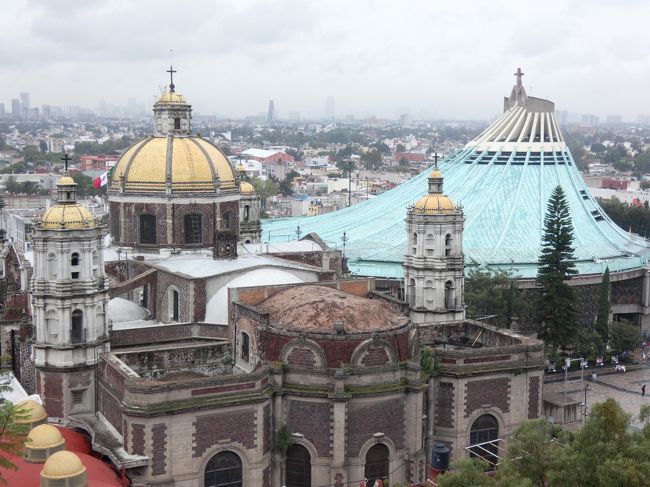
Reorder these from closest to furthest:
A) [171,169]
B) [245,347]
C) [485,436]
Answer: [245,347], [485,436], [171,169]

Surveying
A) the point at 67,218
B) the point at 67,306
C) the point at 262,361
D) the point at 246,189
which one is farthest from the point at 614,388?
the point at 67,218

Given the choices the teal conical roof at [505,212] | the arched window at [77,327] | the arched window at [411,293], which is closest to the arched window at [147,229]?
the arched window at [77,327]

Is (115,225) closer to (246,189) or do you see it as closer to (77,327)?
(77,327)

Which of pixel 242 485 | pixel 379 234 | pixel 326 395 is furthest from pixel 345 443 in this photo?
pixel 379 234

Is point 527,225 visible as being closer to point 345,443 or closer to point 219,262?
point 219,262

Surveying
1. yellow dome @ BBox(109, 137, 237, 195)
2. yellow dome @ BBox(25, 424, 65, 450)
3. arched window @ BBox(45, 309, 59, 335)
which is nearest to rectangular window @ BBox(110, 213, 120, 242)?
yellow dome @ BBox(109, 137, 237, 195)

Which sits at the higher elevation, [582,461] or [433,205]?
[433,205]

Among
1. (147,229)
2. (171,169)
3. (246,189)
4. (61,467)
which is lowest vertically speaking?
(61,467)

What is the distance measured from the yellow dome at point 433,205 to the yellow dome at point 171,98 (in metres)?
11.8

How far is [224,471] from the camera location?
29234mm

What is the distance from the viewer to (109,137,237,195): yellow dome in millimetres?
39219

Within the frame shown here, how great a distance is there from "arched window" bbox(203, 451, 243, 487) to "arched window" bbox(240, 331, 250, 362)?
157 inches

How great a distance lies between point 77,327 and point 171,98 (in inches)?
533

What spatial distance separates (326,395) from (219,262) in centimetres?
967
